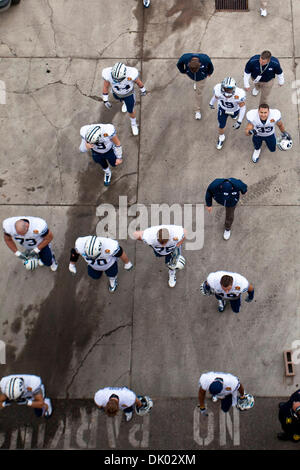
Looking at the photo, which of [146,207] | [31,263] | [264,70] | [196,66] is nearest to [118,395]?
[31,263]

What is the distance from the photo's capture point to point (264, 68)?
25.7ft

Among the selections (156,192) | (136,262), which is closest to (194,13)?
(156,192)

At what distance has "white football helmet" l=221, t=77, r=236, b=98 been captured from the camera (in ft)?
23.4

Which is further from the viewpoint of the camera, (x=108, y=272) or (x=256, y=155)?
(x=256, y=155)

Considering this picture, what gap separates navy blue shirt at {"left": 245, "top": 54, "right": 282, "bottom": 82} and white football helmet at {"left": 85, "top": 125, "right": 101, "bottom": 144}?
10.4 feet

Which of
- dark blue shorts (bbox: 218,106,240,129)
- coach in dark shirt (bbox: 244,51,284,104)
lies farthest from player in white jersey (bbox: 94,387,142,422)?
coach in dark shirt (bbox: 244,51,284,104)

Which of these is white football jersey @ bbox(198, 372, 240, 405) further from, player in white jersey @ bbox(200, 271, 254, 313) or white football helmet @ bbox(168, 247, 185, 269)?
white football helmet @ bbox(168, 247, 185, 269)

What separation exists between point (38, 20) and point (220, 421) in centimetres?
955

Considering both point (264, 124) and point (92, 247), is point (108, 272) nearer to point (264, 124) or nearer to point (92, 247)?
point (92, 247)

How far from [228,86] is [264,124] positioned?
35.4 inches

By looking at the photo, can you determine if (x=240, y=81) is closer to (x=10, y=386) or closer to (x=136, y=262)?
(x=136, y=262)

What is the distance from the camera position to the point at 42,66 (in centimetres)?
960
